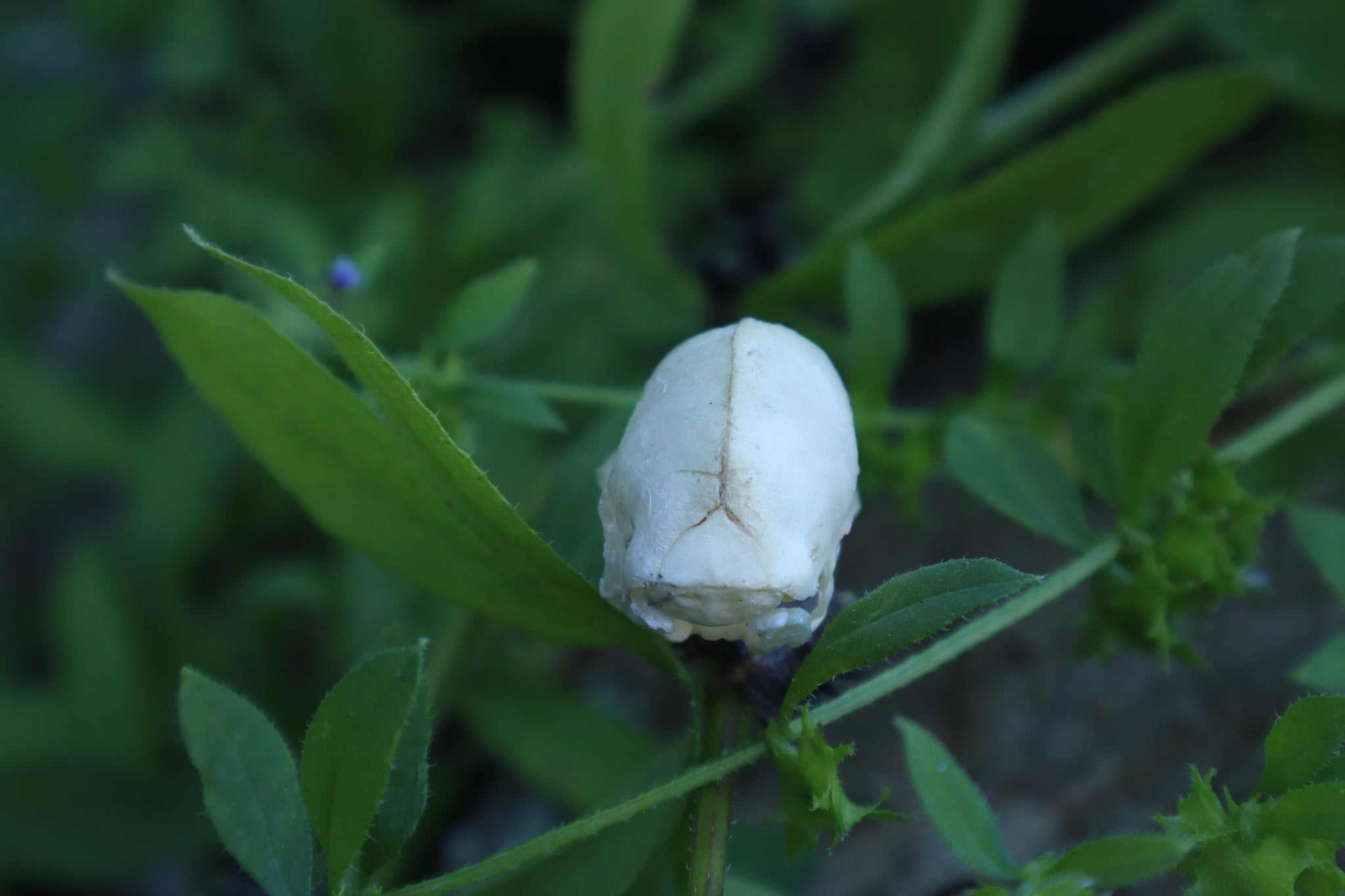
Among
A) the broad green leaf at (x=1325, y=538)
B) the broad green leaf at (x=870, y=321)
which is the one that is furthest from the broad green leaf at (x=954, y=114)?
the broad green leaf at (x=1325, y=538)

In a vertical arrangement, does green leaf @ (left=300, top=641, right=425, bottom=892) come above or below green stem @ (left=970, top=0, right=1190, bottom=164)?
below

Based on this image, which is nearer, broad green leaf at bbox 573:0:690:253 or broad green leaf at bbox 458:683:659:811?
broad green leaf at bbox 458:683:659:811

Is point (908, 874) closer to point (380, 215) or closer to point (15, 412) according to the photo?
point (380, 215)

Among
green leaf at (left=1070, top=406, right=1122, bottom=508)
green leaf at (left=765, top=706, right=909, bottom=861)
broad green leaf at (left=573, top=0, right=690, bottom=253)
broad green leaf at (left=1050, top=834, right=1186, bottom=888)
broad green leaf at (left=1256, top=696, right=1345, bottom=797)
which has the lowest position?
broad green leaf at (left=1050, top=834, right=1186, bottom=888)

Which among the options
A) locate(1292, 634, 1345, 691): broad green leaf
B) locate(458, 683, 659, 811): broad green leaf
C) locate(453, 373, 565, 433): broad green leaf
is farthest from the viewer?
locate(458, 683, 659, 811): broad green leaf

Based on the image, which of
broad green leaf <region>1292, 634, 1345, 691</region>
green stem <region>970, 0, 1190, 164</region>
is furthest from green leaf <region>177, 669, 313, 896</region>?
green stem <region>970, 0, 1190, 164</region>

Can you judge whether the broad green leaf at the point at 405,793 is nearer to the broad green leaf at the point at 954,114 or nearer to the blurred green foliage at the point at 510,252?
the blurred green foliage at the point at 510,252

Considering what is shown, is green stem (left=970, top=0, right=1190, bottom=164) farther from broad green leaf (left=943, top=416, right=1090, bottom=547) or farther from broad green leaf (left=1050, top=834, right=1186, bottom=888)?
broad green leaf (left=1050, top=834, right=1186, bottom=888)

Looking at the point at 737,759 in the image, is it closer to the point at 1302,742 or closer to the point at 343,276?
the point at 1302,742
